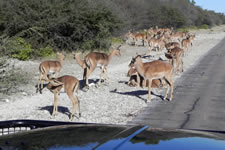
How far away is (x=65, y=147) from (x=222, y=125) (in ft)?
25.6

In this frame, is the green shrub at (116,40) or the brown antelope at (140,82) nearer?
the brown antelope at (140,82)

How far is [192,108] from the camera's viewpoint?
38.3 feet

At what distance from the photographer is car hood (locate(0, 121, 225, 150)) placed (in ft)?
7.76

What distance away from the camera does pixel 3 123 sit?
3.74 metres

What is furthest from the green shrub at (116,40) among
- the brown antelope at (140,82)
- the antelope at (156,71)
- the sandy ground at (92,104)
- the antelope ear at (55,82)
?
the antelope ear at (55,82)

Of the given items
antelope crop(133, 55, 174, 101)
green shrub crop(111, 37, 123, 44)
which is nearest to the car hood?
antelope crop(133, 55, 174, 101)

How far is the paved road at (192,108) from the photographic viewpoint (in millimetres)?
9773

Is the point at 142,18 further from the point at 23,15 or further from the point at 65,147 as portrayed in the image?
the point at 65,147

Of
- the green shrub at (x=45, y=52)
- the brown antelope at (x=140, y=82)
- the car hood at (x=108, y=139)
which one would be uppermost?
the green shrub at (x=45, y=52)

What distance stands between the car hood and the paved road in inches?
255

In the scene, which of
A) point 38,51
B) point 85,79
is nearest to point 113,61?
point 38,51

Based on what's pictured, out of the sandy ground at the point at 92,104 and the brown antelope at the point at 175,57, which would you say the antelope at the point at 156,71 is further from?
the brown antelope at the point at 175,57

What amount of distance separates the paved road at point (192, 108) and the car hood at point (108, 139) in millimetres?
6484

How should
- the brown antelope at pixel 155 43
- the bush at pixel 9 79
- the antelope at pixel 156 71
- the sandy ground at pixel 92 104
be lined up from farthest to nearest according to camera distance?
the brown antelope at pixel 155 43 → the antelope at pixel 156 71 → the bush at pixel 9 79 → the sandy ground at pixel 92 104
